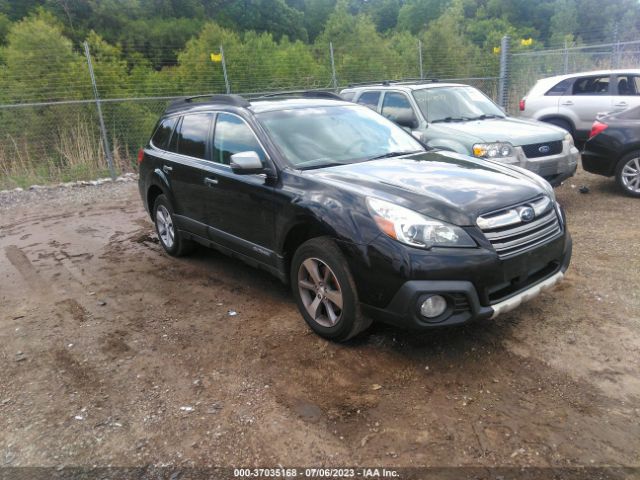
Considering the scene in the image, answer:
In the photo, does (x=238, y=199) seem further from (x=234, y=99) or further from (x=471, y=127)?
(x=471, y=127)

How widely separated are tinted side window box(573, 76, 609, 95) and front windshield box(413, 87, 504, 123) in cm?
349

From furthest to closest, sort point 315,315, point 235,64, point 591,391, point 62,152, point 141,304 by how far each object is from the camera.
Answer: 1. point 235,64
2. point 62,152
3. point 141,304
4. point 315,315
5. point 591,391

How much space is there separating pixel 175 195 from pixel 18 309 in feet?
5.96

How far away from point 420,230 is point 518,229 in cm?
72

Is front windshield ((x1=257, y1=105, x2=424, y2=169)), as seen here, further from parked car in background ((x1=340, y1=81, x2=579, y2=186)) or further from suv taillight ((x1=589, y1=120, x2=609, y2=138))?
suv taillight ((x1=589, y1=120, x2=609, y2=138))

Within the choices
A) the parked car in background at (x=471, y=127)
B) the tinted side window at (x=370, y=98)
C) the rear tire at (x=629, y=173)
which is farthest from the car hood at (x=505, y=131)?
the tinted side window at (x=370, y=98)

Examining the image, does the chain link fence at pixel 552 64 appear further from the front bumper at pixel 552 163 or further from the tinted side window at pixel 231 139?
the tinted side window at pixel 231 139

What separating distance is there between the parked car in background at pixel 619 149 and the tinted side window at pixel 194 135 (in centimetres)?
582

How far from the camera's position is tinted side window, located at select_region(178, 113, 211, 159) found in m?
4.91

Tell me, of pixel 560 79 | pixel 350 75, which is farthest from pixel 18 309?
pixel 350 75

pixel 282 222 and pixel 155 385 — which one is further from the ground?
pixel 282 222

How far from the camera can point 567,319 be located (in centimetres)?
386

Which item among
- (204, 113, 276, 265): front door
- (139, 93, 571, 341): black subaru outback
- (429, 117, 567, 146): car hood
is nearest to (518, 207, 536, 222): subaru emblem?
(139, 93, 571, 341): black subaru outback

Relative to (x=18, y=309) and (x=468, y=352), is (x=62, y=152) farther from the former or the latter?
(x=468, y=352)
